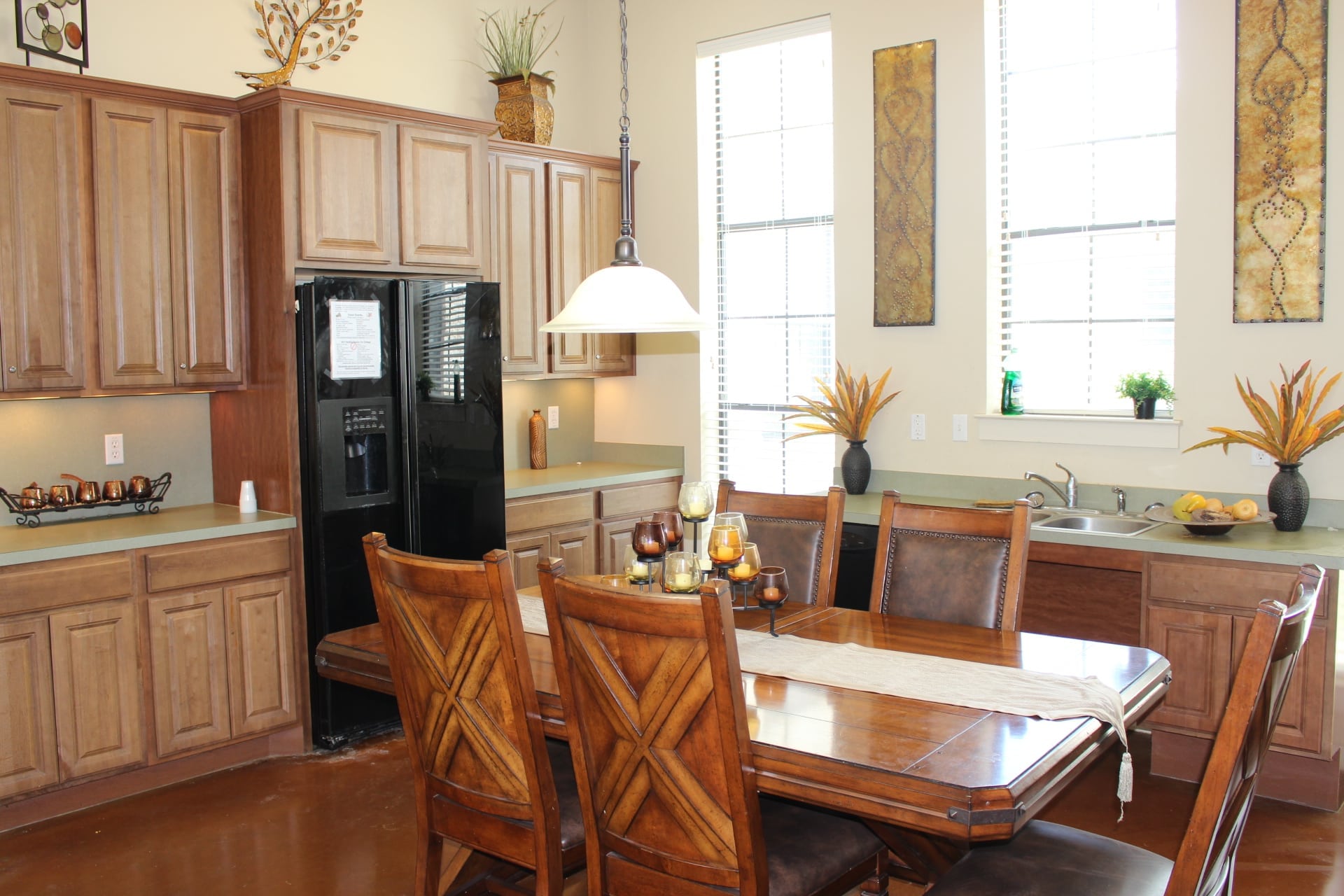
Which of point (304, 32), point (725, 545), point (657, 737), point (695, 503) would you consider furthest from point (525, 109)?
point (657, 737)

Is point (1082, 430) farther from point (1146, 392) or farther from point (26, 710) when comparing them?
point (26, 710)

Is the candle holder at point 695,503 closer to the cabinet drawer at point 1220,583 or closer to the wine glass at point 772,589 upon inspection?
the wine glass at point 772,589

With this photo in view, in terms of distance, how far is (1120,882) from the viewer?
6.51 ft

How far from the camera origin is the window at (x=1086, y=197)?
13.4 ft

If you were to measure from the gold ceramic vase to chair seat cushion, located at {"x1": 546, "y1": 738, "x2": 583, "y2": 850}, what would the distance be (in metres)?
3.25

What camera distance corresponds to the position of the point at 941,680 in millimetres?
2232

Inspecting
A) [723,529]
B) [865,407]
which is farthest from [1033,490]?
[723,529]

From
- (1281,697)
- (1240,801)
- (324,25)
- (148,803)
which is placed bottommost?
(148,803)

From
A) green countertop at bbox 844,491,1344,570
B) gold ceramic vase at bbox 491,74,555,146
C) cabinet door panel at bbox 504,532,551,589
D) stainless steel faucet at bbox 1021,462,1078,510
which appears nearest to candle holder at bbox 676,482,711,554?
green countertop at bbox 844,491,1344,570

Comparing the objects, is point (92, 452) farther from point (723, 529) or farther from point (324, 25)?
point (723, 529)

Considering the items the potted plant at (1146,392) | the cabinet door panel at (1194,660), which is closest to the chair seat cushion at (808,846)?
the cabinet door panel at (1194,660)

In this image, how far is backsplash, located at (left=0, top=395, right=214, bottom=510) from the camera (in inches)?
151

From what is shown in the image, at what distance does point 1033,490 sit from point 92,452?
3.50 metres

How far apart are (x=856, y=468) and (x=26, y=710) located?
3072 millimetres
